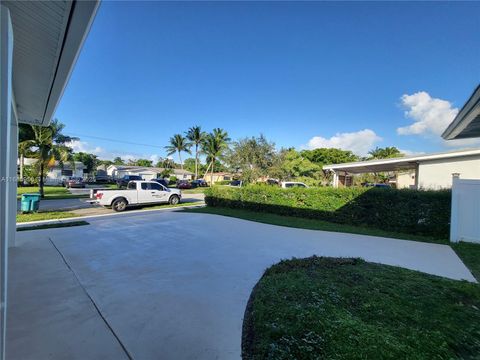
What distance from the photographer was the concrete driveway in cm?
252

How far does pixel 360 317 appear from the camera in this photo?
9.41 ft

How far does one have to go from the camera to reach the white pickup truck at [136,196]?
13.6 metres

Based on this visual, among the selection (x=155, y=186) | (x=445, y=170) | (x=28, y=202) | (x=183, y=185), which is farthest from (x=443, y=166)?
(x=183, y=185)

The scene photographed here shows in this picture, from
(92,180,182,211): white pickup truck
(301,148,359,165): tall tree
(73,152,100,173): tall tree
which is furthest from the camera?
(73,152,100,173): tall tree

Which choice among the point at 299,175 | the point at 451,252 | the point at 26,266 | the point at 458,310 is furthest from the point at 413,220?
the point at 299,175

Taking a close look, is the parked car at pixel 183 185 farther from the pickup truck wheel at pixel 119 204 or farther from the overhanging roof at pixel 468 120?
the overhanging roof at pixel 468 120

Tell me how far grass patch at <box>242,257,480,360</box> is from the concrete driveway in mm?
381

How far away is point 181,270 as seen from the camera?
4641mm

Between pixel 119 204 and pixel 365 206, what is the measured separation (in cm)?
1275

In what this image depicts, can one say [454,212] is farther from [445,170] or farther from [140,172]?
[140,172]

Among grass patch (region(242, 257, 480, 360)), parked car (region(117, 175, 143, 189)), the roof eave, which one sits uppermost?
the roof eave

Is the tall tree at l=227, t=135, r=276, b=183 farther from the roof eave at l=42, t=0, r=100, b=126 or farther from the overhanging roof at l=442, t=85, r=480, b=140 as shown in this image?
the roof eave at l=42, t=0, r=100, b=126

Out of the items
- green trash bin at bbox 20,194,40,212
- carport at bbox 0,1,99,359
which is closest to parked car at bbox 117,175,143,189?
green trash bin at bbox 20,194,40,212

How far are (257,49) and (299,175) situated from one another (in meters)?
15.6
